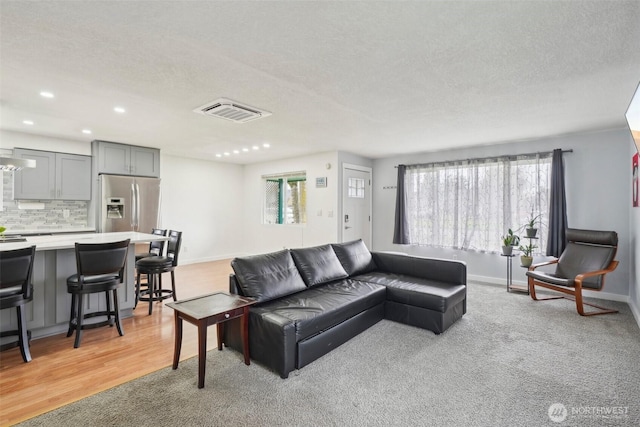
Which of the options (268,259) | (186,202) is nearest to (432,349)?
(268,259)

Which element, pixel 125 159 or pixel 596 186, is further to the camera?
pixel 125 159

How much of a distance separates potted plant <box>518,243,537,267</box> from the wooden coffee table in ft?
13.6

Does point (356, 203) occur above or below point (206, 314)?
above

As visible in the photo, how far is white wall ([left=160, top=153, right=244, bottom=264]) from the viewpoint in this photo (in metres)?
6.66

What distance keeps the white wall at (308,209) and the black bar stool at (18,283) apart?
14.2ft

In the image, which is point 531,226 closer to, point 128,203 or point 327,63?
point 327,63

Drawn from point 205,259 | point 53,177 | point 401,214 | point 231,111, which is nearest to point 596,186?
point 401,214

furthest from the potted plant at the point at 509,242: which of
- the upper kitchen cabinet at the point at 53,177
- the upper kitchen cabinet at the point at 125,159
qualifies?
the upper kitchen cabinet at the point at 53,177

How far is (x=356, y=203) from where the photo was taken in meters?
6.40

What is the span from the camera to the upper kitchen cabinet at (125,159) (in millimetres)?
5199

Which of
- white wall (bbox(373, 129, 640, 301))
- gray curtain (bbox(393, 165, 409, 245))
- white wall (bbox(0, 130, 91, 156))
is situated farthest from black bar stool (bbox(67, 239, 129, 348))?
white wall (bbox(373, 129, 640, 301))

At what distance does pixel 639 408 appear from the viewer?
1971mm

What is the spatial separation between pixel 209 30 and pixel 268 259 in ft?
6.38

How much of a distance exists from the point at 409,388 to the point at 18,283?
3.12m
